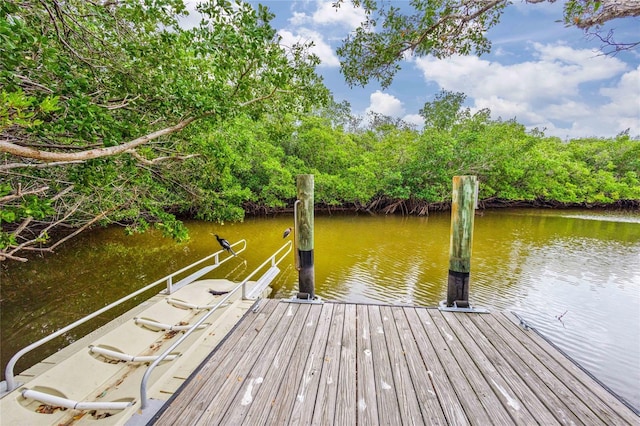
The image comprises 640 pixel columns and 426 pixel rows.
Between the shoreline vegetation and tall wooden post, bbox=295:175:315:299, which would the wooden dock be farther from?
the shoreline vegetation

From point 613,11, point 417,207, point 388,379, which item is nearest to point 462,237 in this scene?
point 388,379

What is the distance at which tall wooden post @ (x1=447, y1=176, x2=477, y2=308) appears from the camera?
3.51 m

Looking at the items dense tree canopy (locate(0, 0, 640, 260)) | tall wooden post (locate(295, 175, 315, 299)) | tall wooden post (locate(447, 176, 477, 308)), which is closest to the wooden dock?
tall wooden post (locate(447, 176, 477, 308))

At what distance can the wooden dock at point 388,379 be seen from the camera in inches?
70.1

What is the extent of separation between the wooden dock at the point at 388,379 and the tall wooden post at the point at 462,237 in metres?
0.48

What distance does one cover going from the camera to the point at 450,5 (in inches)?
197

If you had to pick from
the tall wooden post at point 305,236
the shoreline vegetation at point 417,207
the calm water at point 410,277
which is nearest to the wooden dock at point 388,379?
the tall wooden post at point 305,236

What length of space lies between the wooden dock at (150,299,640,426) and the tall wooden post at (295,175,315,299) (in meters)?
0.75

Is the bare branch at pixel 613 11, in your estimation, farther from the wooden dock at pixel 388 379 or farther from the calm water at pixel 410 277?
the calm water at pixel 410 277

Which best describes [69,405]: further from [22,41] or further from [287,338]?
[22,41]

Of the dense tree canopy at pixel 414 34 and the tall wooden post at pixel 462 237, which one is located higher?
the dense tree canopy at pixel 414 34

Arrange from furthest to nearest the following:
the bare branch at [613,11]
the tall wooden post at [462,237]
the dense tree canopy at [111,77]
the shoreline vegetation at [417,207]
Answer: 1. the shoreline vegetation at [417,207]
2. the bare branch at [613,11]
3. the tall wooden post at [462,237]
4. the dense tree canopy at [111,77]

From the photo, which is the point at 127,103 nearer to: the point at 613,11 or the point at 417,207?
the point at 613,11

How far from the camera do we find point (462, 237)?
3557 mm
